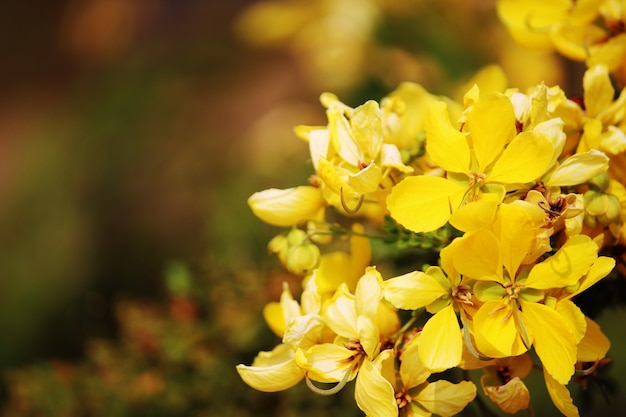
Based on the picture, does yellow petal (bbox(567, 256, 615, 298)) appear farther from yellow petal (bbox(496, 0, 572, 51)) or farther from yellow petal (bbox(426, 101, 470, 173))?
yellow petal (bbox(496, 0, 572, 51))

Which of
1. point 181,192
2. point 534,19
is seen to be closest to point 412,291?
point 534,19

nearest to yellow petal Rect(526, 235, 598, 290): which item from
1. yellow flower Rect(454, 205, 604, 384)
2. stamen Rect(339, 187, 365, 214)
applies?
yellow flower Rect(454, 205, 604, 384)

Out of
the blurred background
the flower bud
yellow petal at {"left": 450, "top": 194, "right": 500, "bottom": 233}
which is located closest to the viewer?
yellow petal at {"left": 450, "top": 194, "right": 500, "bottom": 233}

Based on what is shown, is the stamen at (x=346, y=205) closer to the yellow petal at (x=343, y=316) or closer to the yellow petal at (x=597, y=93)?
the yellow petal at (x=343, y=316)

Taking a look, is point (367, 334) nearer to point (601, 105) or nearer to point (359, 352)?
point (359, 352)

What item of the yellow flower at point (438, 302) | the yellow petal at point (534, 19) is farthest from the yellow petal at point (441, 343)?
the yellow petal at point (534, 19)
